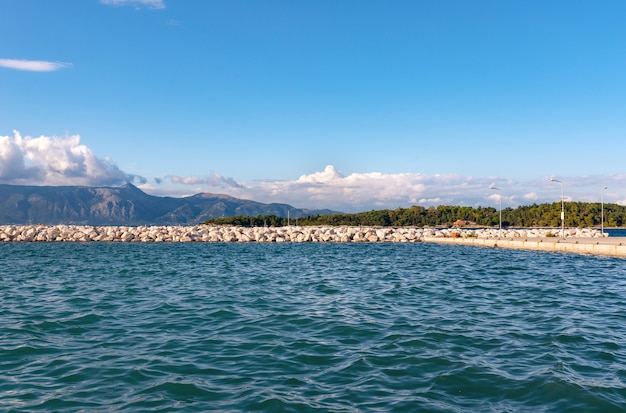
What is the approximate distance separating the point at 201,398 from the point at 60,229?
7112 cm

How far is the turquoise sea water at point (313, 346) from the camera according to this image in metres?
8.14

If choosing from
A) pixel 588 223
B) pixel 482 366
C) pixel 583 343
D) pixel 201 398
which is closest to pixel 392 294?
pixel 583 343

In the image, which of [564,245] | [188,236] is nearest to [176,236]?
[188,236]

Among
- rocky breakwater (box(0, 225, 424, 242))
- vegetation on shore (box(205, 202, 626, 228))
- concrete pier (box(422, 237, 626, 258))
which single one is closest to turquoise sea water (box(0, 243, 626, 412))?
concrete pier (box(422, 237, 626, 258))

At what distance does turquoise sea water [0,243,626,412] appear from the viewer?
26.7ft

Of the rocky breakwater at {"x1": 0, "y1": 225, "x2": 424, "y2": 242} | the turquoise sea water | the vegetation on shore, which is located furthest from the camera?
the vegetation on shore

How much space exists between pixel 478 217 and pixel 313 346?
452ft

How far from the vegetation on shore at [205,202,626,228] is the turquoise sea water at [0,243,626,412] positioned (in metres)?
99.7

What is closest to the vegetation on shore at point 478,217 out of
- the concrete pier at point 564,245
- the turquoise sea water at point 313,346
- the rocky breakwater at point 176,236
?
the rocky breakwater at point 176,236

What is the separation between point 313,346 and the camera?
11.5 meters

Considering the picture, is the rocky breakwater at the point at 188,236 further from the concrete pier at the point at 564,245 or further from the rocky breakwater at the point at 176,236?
the concrete pier at the point at 564,245

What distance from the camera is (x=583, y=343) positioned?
11.6 metres

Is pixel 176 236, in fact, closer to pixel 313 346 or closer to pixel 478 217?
pixel 313 346

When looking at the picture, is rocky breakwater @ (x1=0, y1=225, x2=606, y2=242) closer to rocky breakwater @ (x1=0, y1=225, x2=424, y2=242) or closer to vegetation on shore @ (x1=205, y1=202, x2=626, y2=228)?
rocky breakwater @ (x1=0, y1=225, x2=424, y2=242)
